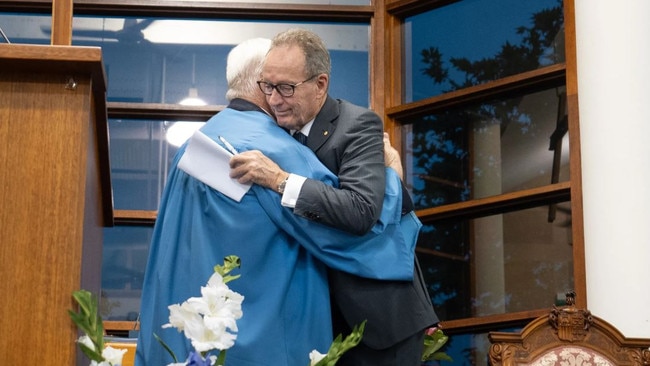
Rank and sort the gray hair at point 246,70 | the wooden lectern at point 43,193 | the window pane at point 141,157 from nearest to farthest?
1. the wooden lectern at point 43,193
2. the gray hair at point 246,70
3. the window pane at point 141,157

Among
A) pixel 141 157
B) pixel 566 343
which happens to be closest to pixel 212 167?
pixel 566 343

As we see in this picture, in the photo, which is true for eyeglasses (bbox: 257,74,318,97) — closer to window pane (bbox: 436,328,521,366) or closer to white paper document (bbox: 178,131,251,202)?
white paper document (bbox: 178,131,251,202)

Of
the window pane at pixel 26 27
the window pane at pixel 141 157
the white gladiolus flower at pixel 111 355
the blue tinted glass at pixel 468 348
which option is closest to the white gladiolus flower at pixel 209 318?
the white gladiolus flower at pixel 111 355

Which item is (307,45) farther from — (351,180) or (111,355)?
(111,355)

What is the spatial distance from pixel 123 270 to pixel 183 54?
0.95 meters

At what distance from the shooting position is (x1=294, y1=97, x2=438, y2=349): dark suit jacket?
246cm

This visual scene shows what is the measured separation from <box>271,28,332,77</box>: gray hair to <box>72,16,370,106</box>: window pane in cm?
246

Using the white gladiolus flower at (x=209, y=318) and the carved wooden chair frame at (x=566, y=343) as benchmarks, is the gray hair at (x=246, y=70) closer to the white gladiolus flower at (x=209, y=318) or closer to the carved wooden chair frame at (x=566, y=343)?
the white gladiolus flower at (x=209, y=318)

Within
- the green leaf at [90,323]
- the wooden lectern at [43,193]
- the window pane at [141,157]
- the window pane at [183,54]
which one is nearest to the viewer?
the green leaf at [90,323]

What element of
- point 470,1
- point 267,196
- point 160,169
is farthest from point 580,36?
point 267,196

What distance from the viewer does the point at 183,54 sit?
531cm

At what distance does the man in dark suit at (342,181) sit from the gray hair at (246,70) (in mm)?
68

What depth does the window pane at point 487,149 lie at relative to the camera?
475 centimetres

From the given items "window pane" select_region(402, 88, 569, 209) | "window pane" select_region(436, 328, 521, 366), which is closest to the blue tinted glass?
"window pane" select_region(436, 328, 521, 366)
